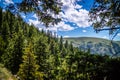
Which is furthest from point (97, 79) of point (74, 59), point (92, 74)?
point (74, 59)

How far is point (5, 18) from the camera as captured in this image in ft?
391

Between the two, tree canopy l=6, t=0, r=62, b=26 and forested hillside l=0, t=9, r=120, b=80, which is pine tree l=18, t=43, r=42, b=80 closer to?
forested hillside l=0, t=9, r=120, b=80

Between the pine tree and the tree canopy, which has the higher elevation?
the tree canopy

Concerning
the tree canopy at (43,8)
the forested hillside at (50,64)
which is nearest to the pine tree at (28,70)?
the forested hillside at (50,64)

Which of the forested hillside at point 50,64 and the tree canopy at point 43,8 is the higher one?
the tree canopy at point 43,8

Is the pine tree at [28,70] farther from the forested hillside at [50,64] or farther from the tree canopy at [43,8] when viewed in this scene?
the tree canopy at [43,8]

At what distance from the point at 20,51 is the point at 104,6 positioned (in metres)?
45.1

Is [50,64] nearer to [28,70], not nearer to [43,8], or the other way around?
[28,70]

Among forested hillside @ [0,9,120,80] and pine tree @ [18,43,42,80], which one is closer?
forested hillside @ [0,9,120,80]

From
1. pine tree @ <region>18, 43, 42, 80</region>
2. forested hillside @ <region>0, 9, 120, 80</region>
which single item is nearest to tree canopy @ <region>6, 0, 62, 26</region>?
forested hillside @ <region>0, 9, 120, 80</region>

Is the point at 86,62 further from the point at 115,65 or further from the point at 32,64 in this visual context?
the point at 32,64

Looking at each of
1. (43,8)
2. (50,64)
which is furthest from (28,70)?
(43,8)

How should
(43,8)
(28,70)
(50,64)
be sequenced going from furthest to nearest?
(50,64) → (28,70) → (43,8)

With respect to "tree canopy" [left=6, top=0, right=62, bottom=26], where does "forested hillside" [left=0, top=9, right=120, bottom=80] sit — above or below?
below
